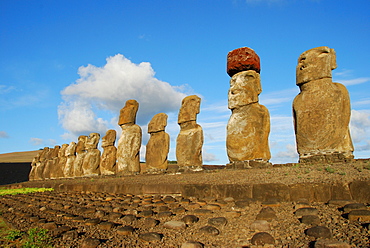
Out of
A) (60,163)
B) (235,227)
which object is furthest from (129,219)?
(60,163)

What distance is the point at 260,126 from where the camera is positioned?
8188mm

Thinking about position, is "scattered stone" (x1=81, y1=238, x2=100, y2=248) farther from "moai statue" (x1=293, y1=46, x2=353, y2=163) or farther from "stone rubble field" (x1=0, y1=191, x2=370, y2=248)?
"moai statue" (x1=293, y1=46, x2=353, y2=163)

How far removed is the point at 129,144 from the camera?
12.9 m

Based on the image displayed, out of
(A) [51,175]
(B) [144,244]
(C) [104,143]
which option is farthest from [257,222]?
(A) [51,175]

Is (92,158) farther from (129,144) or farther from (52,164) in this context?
(52,164)

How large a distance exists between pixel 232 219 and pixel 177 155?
260 inches

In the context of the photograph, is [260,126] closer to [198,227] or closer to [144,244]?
[198,227]

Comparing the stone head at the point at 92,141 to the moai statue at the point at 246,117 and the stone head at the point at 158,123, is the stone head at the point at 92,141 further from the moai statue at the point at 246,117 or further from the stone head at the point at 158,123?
the moai statue at the point at 246,117

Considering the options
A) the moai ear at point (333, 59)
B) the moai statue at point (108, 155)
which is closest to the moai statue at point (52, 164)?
the moai statue at point (108, 155)

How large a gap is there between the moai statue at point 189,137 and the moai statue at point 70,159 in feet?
34.8

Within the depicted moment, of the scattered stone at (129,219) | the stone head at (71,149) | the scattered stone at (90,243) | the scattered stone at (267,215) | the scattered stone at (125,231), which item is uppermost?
the stone head at (71,149)

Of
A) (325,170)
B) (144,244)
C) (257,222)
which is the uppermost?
(325,170)

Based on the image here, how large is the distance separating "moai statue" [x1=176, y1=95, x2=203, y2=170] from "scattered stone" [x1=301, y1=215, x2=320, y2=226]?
6.68 m

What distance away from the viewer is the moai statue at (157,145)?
11.4 meters
